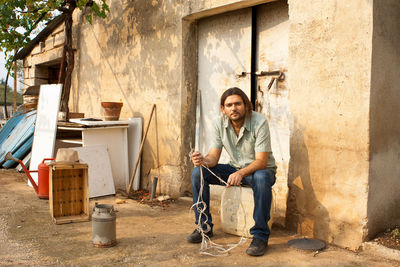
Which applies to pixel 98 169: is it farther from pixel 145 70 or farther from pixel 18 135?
pixel 18 135

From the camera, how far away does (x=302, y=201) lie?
3.46 m

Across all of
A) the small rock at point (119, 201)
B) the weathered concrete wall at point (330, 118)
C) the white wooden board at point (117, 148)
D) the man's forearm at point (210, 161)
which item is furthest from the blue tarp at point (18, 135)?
the weathered concrete wall at point (330, 118)

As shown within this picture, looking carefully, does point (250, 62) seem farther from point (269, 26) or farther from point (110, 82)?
point (110, 82)

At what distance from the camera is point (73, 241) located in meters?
3.32

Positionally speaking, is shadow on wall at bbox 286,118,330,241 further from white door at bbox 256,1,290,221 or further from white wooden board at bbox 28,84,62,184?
white wooden board at bbox 28,84,62,184

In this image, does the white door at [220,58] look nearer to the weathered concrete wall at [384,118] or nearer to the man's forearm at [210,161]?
the man's forearm at [210,161]

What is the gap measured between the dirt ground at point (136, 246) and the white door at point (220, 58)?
1.37m

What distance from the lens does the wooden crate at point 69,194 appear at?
154 inches

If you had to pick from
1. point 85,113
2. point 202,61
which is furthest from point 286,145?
point 85,113

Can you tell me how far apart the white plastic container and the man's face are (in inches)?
26.5

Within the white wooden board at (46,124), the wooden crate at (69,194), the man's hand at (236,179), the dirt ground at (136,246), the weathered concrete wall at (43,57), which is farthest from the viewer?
the weathered concrete wall at (43,57)

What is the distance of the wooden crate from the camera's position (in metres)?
3.92

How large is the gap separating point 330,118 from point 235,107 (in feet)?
2.81

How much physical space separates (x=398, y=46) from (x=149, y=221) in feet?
9.89
